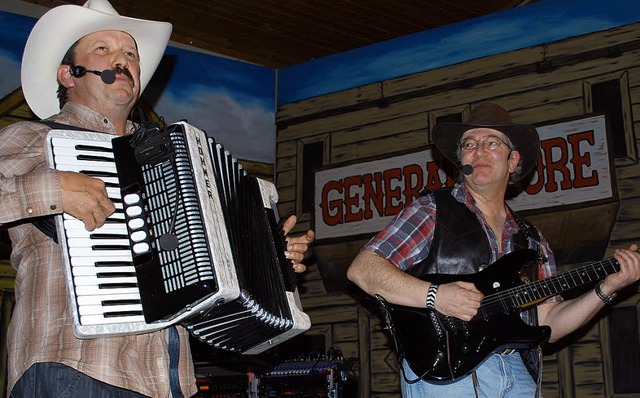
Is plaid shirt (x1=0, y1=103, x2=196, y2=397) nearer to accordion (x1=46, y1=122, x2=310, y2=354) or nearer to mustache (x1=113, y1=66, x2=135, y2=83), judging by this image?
accordion (x1=46, y1=122, x2=310, y2=354)

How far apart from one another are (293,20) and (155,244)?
4.68m

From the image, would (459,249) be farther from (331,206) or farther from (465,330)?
(331,206)

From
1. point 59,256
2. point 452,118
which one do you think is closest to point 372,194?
point 452,118

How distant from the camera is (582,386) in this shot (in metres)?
5.30

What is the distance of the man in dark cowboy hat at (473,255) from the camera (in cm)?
309

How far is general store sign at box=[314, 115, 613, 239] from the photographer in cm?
543

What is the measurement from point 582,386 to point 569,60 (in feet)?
7.41

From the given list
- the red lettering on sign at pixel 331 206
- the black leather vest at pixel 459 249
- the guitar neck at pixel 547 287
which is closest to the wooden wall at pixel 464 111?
the red lettering on sign at pixel 331 206

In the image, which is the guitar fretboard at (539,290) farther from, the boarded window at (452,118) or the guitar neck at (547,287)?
the boarded window at (452,118)

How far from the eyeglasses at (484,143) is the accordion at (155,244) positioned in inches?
62.3

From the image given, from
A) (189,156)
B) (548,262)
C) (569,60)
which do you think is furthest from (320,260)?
(189,156)

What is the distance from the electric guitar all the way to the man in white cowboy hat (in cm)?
68

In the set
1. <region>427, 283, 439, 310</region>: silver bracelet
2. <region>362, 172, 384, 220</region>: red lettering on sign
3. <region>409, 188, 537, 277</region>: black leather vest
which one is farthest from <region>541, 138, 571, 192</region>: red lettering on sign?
<region>427, 283, 439, 310</region>: silver bracelet

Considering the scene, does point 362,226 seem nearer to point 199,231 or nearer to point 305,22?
point 305,22
